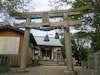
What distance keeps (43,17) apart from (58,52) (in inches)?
685

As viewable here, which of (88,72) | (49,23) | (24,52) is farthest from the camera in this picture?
(49,23)

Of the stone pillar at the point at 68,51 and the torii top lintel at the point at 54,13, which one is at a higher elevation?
the torii top lintel at the point at 54,13

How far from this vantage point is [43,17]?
8219 millimetres

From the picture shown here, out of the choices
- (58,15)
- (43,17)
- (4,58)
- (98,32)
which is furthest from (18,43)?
(98,32)

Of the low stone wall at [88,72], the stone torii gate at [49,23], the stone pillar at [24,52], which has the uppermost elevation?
the stone torii gate at [49,23]

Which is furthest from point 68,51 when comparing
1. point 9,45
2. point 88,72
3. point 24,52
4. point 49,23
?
point 9,45

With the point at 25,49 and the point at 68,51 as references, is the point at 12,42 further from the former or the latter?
the point at 68,51

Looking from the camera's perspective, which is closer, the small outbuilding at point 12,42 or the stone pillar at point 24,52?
the stone pillar at point 24,52

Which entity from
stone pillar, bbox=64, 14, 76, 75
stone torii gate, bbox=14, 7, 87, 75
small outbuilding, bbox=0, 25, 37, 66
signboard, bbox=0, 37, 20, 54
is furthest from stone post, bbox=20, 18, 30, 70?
signboard, bbox=0, 37, 20, 54

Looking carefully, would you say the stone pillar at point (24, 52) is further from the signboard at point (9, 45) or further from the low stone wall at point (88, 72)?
the signboard at point (9, 45)

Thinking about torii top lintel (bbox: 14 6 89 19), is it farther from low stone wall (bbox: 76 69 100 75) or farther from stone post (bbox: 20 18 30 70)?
low stone wall (bbox: 76 69 100 75)

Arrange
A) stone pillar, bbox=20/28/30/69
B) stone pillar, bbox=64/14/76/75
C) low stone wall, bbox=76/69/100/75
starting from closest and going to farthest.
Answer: low stone wall, bbox=76/69/100/75, stone pillar, bbox=64/14/76/75, stone pillar, bbox=20/28/30/69

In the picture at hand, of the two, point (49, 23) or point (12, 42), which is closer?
point (49, 23)

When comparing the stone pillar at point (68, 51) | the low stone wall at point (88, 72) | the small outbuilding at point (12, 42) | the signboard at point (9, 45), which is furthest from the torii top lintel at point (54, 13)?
the signboard at point (9, 45)
